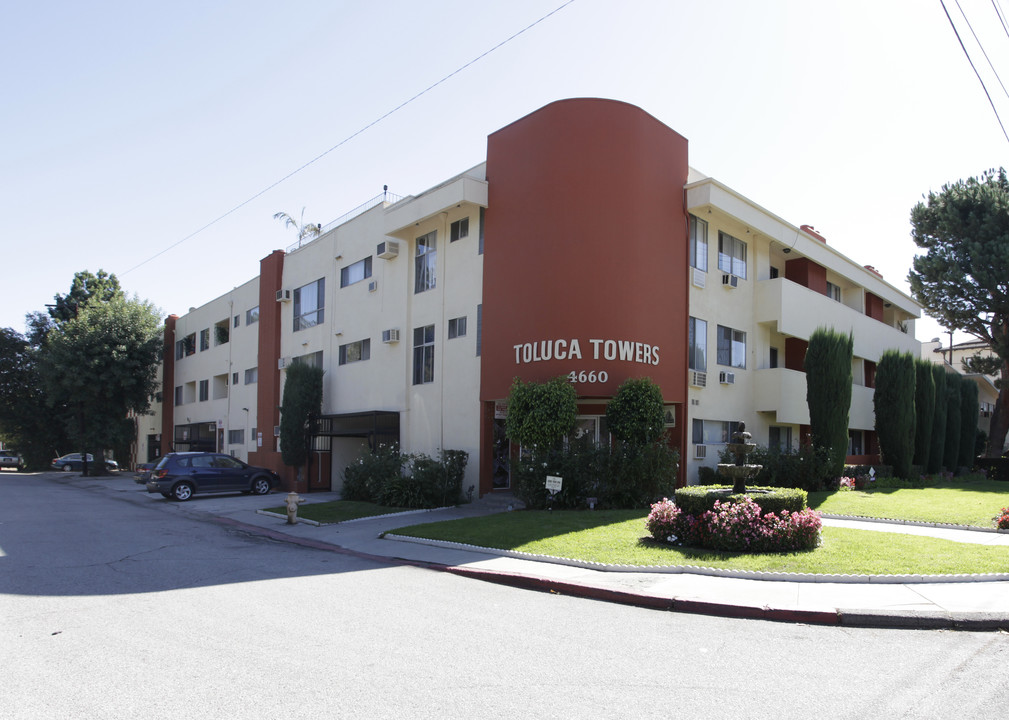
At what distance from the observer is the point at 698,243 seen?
21062 millimetres

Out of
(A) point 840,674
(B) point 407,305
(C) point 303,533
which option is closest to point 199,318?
(B) point 407,305

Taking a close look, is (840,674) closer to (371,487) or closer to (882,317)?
(371,487)

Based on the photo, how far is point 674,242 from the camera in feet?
64.9

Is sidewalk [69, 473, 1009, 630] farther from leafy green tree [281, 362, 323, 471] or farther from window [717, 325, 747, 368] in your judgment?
leafy green tree [281, 362, 323, 471]

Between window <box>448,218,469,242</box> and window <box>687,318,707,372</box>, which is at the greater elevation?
window <box>448,218,469,242</box>

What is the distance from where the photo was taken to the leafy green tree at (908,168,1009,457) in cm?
3325

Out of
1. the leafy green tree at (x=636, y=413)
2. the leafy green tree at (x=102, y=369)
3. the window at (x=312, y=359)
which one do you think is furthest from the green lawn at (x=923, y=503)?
the leafy green tree at (x=102, y=369)

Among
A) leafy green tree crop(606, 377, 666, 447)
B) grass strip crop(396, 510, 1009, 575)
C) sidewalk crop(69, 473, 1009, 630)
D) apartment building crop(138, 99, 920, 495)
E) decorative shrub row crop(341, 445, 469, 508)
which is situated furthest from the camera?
decorative shrub row crop(341, 445, 469, 508)

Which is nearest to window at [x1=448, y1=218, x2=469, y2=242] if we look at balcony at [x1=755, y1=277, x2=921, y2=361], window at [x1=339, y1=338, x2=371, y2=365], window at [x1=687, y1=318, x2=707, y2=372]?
window at [x1=339, y1=338, x2=371, y2=365]

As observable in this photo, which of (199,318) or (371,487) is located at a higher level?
(199,318)

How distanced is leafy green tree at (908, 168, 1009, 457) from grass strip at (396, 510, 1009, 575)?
87.7 ft

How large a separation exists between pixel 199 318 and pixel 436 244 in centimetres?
2338

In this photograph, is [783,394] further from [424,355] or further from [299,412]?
[299,412]

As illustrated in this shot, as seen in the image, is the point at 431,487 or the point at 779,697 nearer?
the point at 779,697
